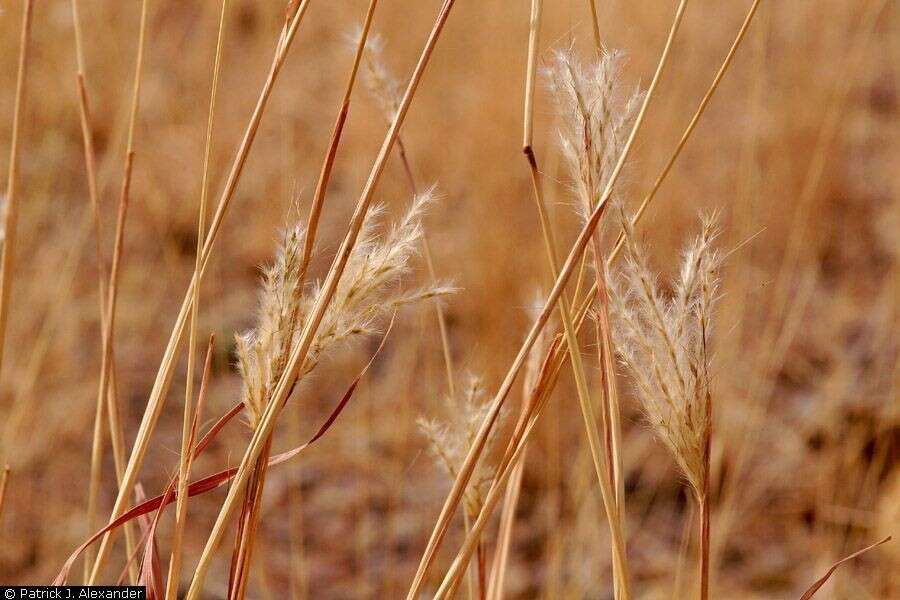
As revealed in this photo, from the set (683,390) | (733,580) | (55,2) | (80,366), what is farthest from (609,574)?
(55,2)

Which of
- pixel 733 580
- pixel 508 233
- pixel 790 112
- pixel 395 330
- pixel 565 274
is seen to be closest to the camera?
pixel 565 274

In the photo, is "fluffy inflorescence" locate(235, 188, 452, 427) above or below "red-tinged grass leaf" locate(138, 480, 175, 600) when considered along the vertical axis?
above

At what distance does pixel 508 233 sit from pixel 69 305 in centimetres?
81

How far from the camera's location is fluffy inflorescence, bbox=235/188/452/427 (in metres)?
0.37

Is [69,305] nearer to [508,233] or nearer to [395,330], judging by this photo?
[395,330]

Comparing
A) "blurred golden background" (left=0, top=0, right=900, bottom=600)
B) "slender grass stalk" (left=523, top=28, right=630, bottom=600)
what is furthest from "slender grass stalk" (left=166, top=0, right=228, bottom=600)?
"blurred golden background" (left=0, top=0, right=900, bottom=600)

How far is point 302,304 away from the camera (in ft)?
1.30

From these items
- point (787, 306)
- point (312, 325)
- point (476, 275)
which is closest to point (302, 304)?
point (312, 325)

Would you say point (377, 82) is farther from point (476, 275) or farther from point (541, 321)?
point (476, 275)

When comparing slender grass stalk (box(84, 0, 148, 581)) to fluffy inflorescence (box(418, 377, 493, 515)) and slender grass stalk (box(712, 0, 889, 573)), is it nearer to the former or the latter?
fluffy inflorescence (box(418, 377, 493, 515))

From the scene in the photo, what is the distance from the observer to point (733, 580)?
133 centimetres

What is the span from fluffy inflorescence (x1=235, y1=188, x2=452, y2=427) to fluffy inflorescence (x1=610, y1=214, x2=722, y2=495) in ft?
0.26

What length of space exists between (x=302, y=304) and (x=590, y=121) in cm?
14

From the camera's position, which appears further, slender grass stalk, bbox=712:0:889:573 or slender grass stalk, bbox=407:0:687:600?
slender grass stalk, bbox=712:0:889:573
